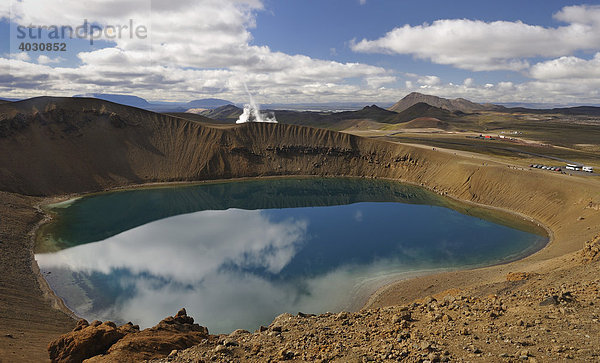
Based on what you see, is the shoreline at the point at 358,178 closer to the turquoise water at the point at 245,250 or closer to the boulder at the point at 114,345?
the turquoise water at the point at 245,250

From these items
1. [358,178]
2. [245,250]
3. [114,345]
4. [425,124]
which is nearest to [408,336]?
[114,345]

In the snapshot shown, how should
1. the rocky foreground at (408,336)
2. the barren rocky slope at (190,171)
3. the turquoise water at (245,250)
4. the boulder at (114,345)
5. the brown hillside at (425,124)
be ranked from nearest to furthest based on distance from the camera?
the rocky foreground at (408,336) → the boulder at (114,345) → the barren rocky slope at (190,171) → the turquoise water at (245,250) → the brown hillside at (425,124)

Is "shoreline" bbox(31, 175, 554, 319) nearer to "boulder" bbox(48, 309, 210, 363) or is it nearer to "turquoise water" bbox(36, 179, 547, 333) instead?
"turquoise water" bbox(36, 179, 547, 333)

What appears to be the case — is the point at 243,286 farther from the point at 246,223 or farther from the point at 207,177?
the point at 207,177

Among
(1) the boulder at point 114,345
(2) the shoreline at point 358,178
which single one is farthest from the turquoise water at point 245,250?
(1) the boulder at point 114,345

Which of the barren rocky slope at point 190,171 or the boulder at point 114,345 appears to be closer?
the boulder at point 114,345

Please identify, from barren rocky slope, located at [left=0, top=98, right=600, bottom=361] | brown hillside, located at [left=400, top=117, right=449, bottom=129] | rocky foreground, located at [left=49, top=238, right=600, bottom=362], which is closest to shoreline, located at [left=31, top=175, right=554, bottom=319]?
barren rocky slope, located at [left=0, top=98, right=600, bottom=361]

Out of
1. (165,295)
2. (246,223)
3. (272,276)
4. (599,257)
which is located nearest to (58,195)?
(246,223)
